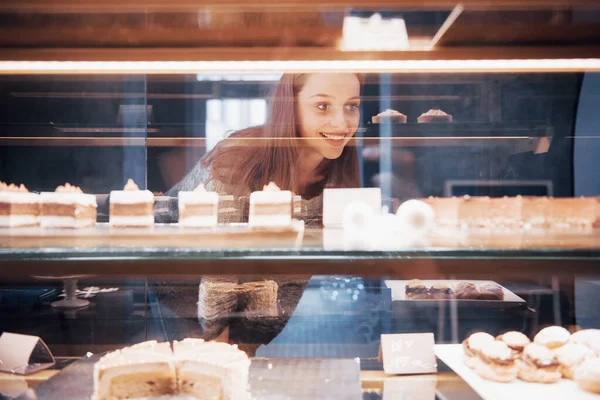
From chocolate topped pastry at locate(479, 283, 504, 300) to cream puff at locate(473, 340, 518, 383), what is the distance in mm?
460

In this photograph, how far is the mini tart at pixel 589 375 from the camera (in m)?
1.72

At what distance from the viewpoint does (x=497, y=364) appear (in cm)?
183

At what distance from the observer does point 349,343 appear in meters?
2.28

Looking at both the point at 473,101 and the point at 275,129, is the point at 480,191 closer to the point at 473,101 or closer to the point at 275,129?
the point at 473,101

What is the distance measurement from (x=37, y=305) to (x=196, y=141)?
133 cm

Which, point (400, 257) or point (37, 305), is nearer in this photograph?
point (400, 257)

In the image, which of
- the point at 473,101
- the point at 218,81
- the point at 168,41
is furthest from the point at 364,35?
the point at 218,81

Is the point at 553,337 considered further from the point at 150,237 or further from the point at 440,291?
the point at 150,237

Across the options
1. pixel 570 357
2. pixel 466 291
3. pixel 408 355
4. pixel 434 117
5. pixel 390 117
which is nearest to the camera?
pixel 570 357

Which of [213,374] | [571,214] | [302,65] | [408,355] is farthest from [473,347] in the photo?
[302,65]

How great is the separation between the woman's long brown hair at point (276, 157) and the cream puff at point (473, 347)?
1179 mm

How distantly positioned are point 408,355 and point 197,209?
38.9 inches

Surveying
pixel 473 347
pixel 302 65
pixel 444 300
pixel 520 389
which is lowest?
pixel 520 389

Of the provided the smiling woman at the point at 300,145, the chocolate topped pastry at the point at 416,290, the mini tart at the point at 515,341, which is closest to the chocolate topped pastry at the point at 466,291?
the chocolate topped pastry at the point at 416,290
